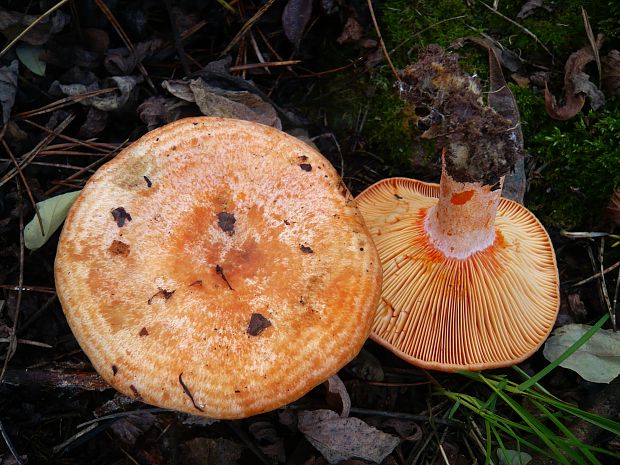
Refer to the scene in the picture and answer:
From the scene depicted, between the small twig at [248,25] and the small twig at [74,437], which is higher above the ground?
the small twig at [248,25]

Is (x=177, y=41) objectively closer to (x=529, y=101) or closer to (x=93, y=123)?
(x=93, y=123)

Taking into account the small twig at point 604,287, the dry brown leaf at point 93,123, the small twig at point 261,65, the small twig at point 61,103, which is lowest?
the small twig at point 604,287

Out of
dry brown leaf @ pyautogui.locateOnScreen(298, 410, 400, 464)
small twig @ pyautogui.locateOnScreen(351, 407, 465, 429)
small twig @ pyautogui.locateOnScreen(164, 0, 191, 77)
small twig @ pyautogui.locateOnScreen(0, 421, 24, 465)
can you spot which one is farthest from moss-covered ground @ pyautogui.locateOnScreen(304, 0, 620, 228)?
small twig @ pyautogui.locateOnScreen(0, 421, 24, 465)

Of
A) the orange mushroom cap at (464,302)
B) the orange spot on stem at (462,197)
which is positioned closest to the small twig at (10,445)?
the orange mushroom cap at (464,302)

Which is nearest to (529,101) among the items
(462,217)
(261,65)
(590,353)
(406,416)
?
(462,217)

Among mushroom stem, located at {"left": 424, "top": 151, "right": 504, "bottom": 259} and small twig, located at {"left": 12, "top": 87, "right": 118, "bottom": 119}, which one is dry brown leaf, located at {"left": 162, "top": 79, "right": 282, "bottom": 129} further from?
mushroom stem, located at {"left": 424, "top": 151, "right": 504, "bottom": 259}

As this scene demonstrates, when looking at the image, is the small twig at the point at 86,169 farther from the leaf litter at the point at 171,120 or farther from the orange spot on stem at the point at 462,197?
the orange spot on stem at the point at 462,197
